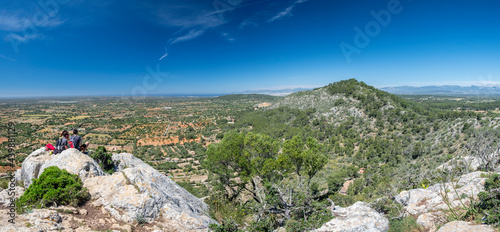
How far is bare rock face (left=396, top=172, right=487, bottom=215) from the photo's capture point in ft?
27.2

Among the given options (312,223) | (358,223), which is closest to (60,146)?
(312,223)

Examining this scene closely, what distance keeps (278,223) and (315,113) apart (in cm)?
6367

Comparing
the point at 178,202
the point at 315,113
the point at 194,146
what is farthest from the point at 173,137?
the point at 178,202

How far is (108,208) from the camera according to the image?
7.79m

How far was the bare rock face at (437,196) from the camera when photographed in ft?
27.2

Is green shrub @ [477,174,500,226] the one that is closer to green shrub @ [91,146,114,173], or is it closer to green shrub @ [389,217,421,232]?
green shrub @ [389,217,421,232]

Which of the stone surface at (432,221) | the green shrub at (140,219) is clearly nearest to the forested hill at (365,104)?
the stone surface at (432,221)

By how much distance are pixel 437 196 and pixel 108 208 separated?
1497 centimetres

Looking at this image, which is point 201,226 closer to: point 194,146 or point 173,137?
point 194,146

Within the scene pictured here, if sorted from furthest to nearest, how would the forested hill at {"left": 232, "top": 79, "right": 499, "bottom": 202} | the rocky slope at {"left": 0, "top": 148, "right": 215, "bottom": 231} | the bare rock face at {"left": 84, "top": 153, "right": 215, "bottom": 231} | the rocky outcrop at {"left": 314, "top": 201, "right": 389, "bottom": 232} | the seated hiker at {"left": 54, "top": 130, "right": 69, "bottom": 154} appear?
the forested hill at {"left": 232, "top": 79, "right": 499, "bottom": 202} → the seated hiker at {"left": 54, "top": 130, "right": 69, "bottom": 154} → the bare rock face at {"left": 84, "top": 153, "right": 215, "bottom": 231} → the rocky outcrop at {"left": 314, "top": 201, "right": 389, "bottom": 232} → the rocky slope at {"left": 0, "top": 148, "right": 215, "bottom": 231}

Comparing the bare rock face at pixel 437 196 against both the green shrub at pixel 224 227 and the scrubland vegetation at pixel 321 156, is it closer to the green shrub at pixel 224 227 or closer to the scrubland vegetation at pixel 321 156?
the scrubland vegetation at pixel 321 156

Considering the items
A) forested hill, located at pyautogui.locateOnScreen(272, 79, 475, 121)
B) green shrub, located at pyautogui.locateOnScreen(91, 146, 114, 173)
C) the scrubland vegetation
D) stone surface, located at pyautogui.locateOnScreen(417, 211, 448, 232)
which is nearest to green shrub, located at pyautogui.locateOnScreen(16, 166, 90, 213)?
the scrubland vegetation

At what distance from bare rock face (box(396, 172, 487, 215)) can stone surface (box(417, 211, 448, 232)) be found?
36.1 inches

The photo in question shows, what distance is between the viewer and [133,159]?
18422 mm
